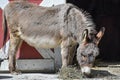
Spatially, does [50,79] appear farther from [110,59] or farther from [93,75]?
[110,59]

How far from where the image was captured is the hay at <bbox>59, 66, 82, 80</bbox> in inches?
284

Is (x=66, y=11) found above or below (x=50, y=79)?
above

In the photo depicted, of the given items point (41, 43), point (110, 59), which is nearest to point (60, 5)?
point (41, 43)

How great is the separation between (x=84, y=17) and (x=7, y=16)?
1532 millimetres

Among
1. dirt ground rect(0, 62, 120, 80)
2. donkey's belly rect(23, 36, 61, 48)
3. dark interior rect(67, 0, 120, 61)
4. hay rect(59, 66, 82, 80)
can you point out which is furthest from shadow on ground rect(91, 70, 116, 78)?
dark interior rect(67, 0, 120, 61)

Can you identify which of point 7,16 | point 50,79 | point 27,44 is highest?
point 7,16

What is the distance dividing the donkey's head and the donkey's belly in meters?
0.70

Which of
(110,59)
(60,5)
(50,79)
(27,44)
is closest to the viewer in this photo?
(50,79)

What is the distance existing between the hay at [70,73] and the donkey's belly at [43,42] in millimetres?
564

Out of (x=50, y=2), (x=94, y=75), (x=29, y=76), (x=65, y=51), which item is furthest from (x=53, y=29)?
(x=94, y=75)

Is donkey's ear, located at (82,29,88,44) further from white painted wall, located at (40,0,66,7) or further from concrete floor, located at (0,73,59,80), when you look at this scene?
white painted wall, located at (40,0,66,7)

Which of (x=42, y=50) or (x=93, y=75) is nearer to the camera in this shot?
(x=93, y=75)

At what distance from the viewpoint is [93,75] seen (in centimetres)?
741

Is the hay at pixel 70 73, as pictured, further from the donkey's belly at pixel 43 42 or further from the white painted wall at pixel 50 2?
the white painted wall at pixel 50 2
